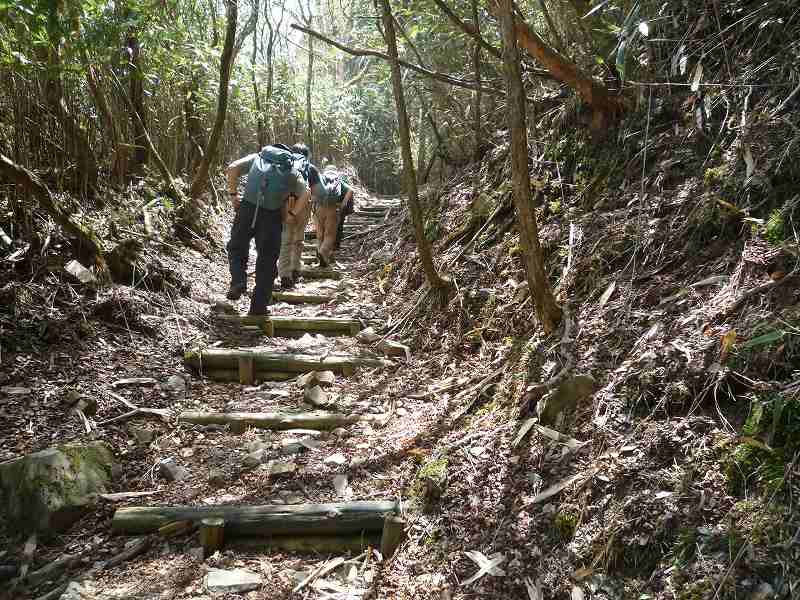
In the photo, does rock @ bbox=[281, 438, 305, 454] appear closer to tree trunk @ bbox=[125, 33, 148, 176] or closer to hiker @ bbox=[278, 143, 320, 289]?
hiker @ bbox=[278, 143, 320, 289]

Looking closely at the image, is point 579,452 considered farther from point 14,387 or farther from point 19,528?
point 14,387

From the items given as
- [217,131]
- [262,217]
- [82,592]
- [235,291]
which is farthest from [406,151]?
[82,592]

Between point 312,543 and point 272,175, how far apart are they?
3.68m

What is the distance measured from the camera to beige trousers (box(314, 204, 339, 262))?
8.30m

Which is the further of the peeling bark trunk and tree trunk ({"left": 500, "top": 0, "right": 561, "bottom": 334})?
the peeling bark trunk

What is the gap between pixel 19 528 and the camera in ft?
9.21

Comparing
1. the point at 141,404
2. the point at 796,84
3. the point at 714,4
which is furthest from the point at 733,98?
the point at 141,404

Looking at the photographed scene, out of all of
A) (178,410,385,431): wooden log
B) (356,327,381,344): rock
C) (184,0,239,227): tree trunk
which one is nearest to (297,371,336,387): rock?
(178,410,385,431): wooden log

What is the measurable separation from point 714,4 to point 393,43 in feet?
7.65

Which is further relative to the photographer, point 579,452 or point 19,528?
point 19,528

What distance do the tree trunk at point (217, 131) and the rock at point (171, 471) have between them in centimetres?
419

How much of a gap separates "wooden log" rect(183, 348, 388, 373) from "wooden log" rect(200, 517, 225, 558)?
1952mm

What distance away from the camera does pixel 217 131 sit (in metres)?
7.02

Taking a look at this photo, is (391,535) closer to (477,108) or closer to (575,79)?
(575,79)
